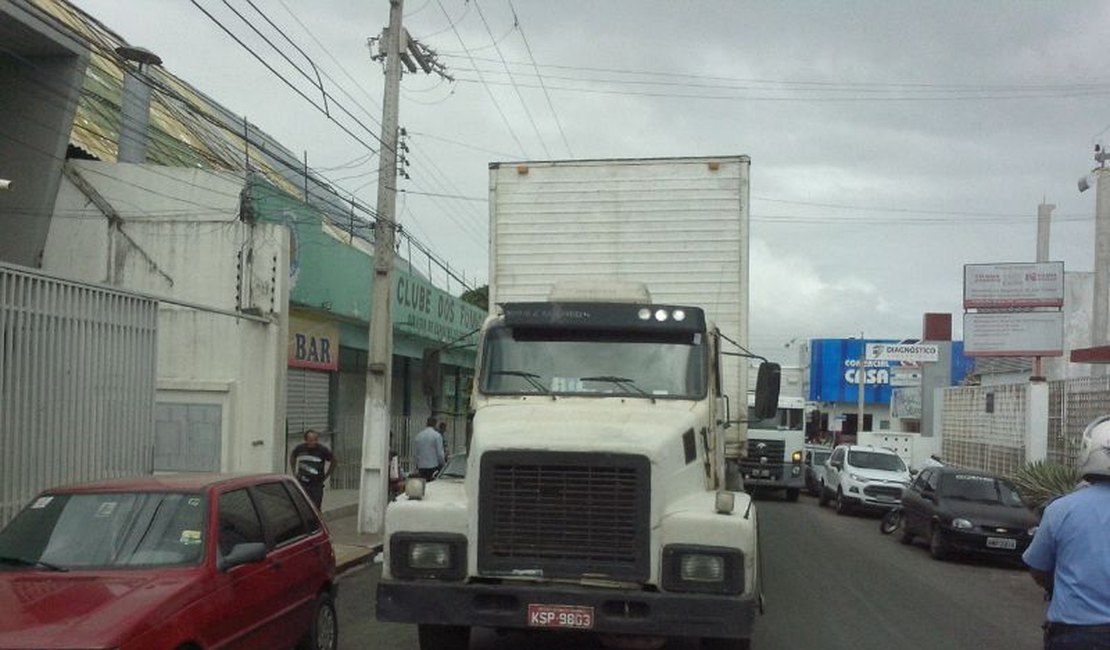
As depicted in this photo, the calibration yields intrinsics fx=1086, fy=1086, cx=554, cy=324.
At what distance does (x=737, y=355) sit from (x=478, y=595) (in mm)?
4178

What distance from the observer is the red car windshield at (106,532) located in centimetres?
623

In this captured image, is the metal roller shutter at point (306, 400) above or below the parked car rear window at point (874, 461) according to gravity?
above

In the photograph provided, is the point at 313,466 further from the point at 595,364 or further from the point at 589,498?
the point at 589,498

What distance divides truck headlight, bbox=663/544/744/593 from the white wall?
10.1m

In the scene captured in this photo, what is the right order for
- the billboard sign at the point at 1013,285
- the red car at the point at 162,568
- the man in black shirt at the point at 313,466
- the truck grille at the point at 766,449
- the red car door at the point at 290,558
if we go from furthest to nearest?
1. the billboard sign at the point at 1013,285
2. the truck grille at the point at 766,449
3. the man in black shirt at the point at 313,466
4. the red car door at the point at 290,558
5. the red car at the point at 162,568

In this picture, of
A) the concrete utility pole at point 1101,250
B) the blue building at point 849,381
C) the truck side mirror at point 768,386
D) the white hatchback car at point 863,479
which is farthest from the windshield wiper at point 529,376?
the blue building at point 849,381

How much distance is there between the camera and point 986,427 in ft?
98.6

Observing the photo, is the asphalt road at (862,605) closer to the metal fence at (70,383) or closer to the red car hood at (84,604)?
the metal fence at (70,383)

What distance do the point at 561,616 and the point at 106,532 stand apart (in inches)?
108

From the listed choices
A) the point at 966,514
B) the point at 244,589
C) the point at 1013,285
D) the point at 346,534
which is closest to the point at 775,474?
the point at 966,514

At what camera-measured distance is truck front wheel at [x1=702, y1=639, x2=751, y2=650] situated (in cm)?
687

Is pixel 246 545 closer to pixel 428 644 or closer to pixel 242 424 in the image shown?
pixel 428 644

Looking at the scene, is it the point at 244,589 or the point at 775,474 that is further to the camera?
the point at 775,474

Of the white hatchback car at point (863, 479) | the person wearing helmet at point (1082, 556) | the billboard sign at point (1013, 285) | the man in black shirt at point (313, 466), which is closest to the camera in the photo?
the person wearing helmet at point (1082, 556)
